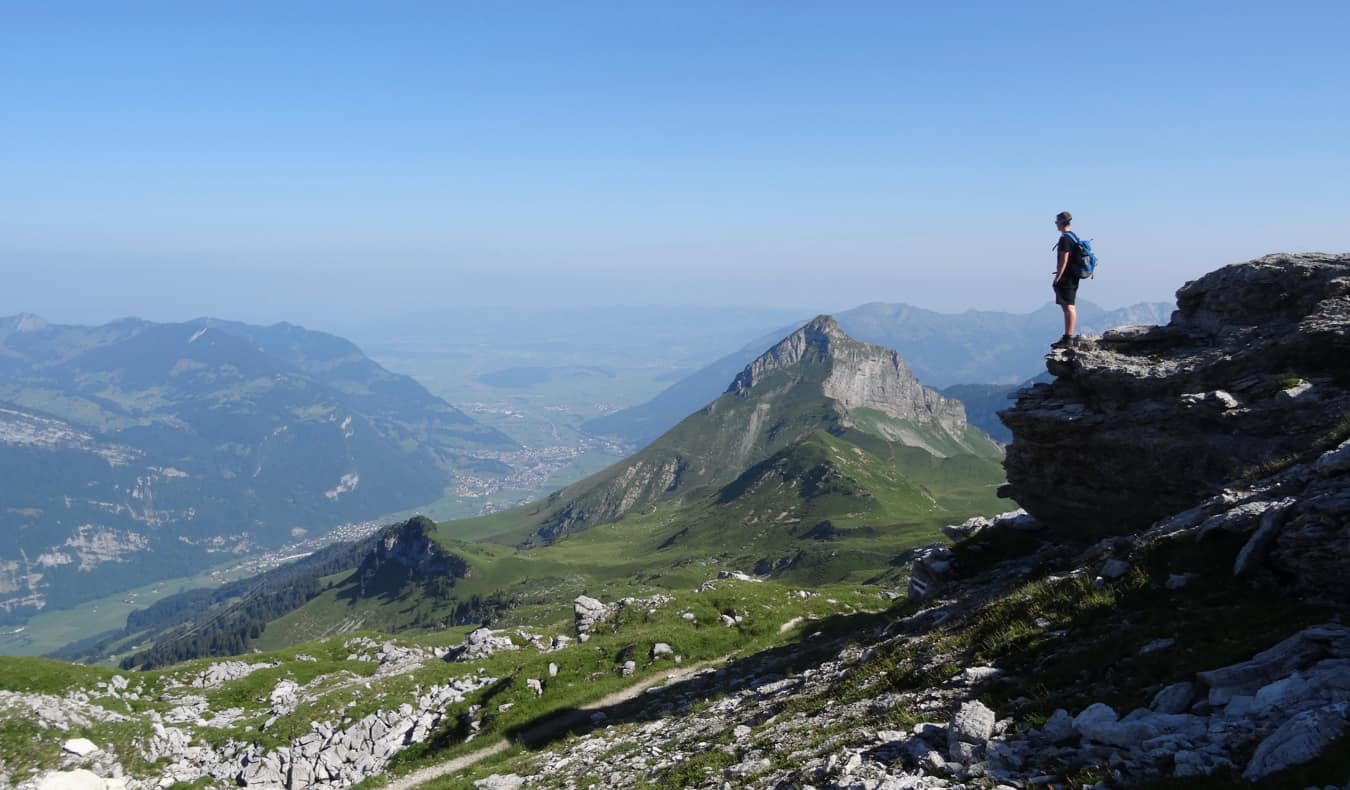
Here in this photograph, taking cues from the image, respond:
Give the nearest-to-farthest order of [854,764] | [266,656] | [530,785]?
1. [854,764]
2. [530,785]
3. [266,656]

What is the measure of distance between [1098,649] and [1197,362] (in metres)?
19.3

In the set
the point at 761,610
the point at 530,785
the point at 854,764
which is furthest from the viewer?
the point at 761,610

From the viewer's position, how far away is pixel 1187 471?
89.1 feet

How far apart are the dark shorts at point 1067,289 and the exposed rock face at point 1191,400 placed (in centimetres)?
367

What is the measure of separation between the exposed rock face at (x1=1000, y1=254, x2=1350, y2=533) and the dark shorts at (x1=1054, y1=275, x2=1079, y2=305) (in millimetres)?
3669

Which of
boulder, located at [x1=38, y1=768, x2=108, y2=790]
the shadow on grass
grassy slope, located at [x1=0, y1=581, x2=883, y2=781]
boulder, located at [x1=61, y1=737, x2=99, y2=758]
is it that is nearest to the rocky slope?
the shadow on grass

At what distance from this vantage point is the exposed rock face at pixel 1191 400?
24.8 metres

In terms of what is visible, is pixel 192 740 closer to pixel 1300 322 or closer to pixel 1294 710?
pixel 1294 710

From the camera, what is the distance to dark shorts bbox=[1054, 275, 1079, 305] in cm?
Result: 2970

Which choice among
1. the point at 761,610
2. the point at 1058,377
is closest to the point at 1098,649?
the point at 1058,377

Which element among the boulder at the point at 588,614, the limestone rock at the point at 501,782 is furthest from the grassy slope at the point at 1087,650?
the boulder at the point at 588,614

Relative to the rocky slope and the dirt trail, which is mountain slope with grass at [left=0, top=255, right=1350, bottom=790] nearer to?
the rocky slope

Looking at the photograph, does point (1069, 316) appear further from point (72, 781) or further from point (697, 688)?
point (72, 781)

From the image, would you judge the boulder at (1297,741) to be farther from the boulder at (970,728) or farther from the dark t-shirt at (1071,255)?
the dark t-shirt at (1071,255)
